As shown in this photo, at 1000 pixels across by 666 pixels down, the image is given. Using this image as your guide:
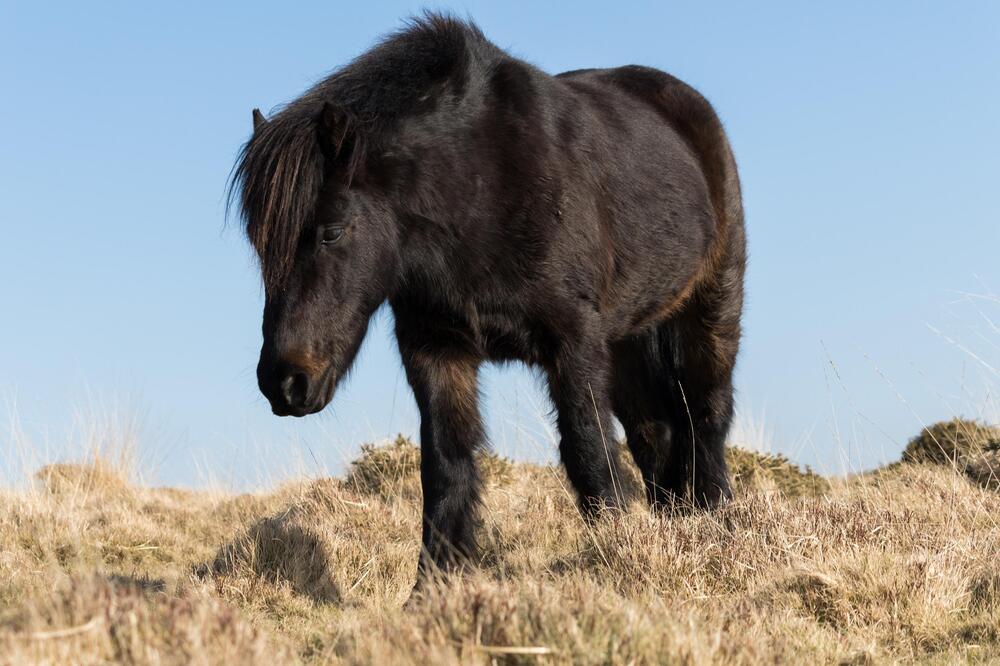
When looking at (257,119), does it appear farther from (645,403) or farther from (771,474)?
(771,474)

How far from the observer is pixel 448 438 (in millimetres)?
5141

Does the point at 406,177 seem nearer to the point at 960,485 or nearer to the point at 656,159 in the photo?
the point at 656,159

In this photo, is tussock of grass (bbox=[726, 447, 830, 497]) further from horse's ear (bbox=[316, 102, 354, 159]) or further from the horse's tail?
horse's ear (bbox=[316, 102, 354, 159])

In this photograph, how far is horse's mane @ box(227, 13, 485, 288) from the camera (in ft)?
14.3

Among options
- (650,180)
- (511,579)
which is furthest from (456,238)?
(650,180)

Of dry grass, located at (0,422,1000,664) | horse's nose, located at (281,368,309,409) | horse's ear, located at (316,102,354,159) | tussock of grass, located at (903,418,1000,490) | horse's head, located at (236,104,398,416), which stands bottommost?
dry grass, located at (0,422,1000,664)

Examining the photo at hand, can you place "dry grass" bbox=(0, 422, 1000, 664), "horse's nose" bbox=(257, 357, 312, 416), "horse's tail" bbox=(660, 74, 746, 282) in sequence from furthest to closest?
"horse's tail" bbox=(660, 74, 746, 282) < "horse's nose" bbox=(257, 357, 312, 416) < "dry grass" bbox=(0, 422, 1000, 664)

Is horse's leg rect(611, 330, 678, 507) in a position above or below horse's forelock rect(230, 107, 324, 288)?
below

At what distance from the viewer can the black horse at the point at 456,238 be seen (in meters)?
4.43

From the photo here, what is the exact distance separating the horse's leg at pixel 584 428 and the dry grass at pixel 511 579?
0.17m

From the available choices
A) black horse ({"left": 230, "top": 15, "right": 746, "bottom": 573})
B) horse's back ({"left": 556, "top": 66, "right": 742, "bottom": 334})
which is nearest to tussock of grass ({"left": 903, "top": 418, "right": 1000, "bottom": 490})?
horse's back ({"left": 556, "top": 66, "right": 742, "bottom": 334})

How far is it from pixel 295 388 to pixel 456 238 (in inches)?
42.0

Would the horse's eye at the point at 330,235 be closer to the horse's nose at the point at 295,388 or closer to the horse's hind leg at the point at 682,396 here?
the horse's nose at the point at 295,388

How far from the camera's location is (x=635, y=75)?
7.36 meters
